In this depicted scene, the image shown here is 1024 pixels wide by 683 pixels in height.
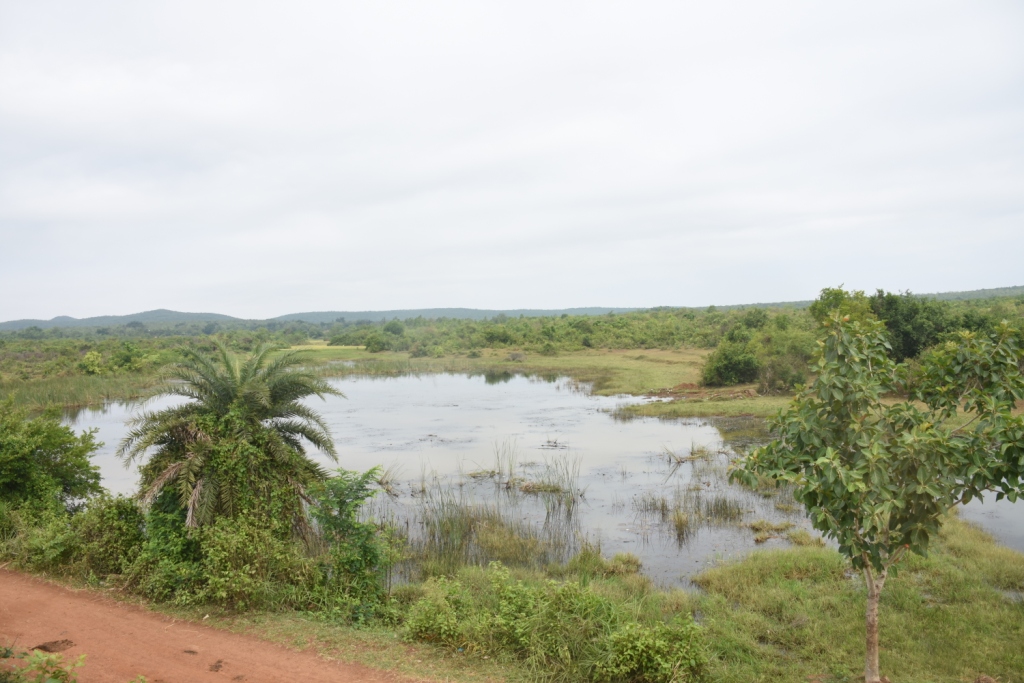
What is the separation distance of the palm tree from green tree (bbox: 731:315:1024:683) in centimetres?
576

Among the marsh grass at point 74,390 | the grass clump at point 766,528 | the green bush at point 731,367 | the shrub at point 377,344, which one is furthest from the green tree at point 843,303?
the shrub at point 377,344

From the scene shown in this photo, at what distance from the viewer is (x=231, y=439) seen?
8.64m

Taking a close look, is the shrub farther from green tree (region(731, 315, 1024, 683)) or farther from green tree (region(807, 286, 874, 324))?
green tree (region(731, 315, 1024, 683))

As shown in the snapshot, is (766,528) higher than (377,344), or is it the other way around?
(377,344)

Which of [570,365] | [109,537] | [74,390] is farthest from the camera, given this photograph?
[570,365]

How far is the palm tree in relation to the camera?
8.21m

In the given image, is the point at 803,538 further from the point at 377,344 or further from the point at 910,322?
the point at 377,344

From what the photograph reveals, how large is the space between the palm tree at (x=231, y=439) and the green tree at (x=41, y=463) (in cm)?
239

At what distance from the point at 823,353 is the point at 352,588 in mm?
5654

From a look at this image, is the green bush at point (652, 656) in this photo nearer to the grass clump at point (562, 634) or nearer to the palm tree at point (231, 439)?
the grass clump at point (562, 634)

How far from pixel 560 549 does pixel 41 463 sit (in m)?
8.70

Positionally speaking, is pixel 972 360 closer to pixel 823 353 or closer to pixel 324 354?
pixel 823 353

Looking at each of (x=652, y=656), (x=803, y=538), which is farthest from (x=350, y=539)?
(x=803, y=538)

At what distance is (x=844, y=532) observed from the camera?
5.70 meters
